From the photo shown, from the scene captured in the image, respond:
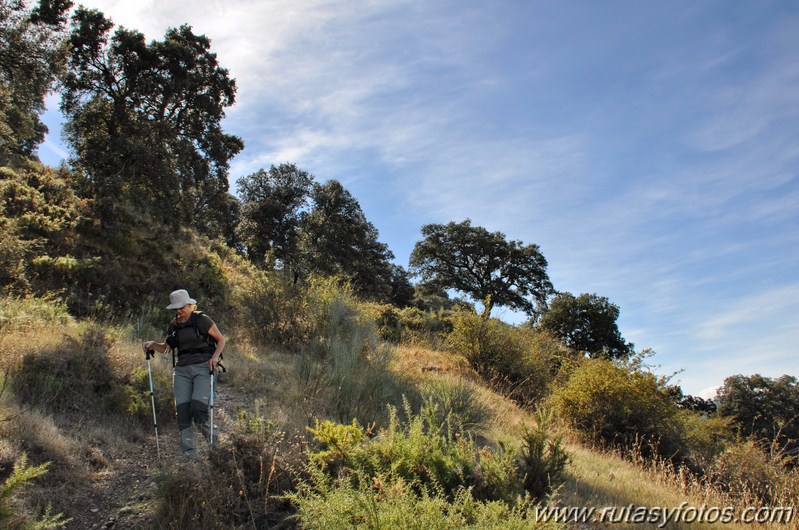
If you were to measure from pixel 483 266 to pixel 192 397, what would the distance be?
3039 centimetres

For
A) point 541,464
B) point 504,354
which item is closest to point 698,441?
point 504,354

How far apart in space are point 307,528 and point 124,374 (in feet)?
18.1

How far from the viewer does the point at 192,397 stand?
5.43 m

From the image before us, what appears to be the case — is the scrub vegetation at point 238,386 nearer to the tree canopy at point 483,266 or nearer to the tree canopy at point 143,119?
the tree canopy at point 143,119

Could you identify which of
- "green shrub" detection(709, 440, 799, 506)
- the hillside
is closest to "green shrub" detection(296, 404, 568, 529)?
the hillside

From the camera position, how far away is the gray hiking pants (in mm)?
5336

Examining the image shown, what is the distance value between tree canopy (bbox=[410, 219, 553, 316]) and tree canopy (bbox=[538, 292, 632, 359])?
1490 millimetres

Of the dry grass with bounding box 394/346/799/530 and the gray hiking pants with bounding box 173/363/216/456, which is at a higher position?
the dry grass with bounding box 394/346/799/530

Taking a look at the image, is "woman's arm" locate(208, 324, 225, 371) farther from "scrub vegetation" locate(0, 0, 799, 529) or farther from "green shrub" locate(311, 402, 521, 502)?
"green shrub" locate(311, 402, 521, 502)

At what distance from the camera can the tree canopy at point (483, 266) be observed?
1326 inches

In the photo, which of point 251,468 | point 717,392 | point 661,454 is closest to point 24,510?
point 251,468

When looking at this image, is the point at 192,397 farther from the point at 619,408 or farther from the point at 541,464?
the point at 619,408

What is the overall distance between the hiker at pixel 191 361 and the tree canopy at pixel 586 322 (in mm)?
30402

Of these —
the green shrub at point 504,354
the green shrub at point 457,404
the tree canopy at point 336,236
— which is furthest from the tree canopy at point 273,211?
the green shrub at point 457,404
